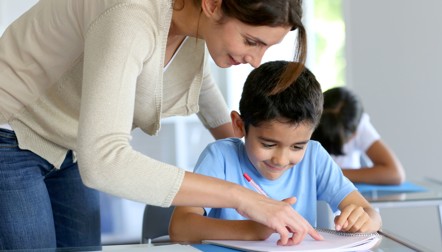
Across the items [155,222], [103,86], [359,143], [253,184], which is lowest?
[155,222]

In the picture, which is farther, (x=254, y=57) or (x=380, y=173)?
(x=380, y=173)

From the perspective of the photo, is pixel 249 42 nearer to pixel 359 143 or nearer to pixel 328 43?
pixel 359 143

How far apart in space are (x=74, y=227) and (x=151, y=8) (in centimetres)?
59

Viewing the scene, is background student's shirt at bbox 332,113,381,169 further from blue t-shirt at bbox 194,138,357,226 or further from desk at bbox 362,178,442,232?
blue t-shirt at bbox 194,138,357,226

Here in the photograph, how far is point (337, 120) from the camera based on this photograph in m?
2.92

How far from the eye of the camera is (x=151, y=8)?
1.25 metres

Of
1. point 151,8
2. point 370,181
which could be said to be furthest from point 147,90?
point 370,181

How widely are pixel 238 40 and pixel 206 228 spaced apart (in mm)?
353

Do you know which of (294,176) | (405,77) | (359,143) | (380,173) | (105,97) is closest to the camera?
(105,97)

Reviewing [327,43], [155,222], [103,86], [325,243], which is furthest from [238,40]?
[327,43]

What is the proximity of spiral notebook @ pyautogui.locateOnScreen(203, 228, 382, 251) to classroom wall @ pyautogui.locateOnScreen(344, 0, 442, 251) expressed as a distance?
9.37 feet

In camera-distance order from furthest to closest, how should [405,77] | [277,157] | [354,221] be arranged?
[405,77], [277,157], [354,221]

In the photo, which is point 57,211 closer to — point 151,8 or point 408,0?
point 151,8

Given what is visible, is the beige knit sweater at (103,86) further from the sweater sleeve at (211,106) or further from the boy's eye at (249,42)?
the boy's eye at (249,42)
